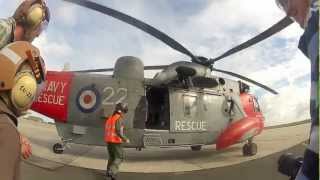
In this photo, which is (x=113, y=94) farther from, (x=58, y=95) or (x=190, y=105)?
(x=190, y=105)

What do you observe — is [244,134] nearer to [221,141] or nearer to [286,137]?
[221,141]

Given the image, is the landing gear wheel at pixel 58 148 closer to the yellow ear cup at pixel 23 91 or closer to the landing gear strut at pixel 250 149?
the landing gear strut at pixel 250 149

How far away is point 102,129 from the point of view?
2.39m

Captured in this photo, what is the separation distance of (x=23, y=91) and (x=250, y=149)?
1.34 meters

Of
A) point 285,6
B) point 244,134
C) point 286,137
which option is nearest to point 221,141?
point 244,134

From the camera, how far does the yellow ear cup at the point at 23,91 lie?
19.5 inches

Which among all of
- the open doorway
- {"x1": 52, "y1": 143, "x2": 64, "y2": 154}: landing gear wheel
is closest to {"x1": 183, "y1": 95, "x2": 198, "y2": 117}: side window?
the open doorway

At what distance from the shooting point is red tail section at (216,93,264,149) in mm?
2377

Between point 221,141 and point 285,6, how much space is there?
91.0 inches

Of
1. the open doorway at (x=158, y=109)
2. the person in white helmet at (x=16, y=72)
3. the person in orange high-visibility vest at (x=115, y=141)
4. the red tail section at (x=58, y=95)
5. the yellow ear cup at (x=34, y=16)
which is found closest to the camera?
the person in white helmet at (x=16, y=72)

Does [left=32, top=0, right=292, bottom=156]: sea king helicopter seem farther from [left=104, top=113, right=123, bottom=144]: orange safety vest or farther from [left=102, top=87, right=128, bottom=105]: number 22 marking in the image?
[left=104, top=113, right=123, bottom=144]: orange safety vest

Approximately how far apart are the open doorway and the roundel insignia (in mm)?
336

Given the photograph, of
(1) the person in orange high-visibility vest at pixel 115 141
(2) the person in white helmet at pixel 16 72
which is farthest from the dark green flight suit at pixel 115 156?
(2) the person in white helmet at pixel 16 72

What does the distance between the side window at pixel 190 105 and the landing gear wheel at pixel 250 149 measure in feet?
2.91
